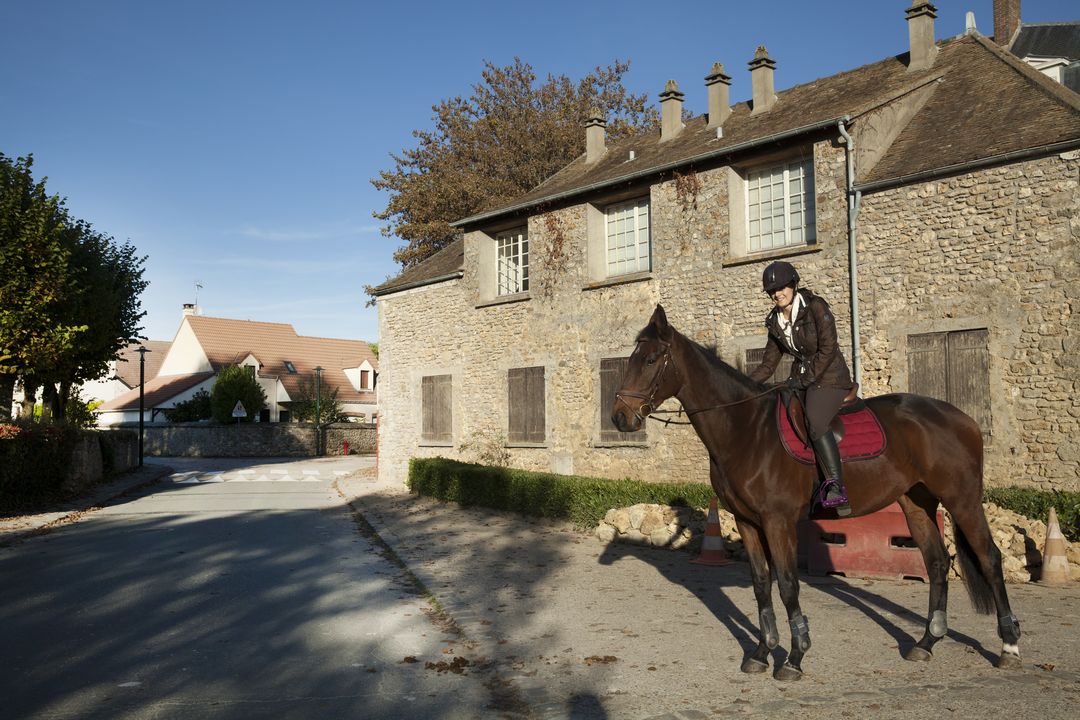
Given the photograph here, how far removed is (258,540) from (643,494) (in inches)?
225

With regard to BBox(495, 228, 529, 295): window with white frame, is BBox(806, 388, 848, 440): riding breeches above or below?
below

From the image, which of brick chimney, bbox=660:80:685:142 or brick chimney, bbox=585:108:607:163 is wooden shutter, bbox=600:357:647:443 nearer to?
brick chimney, bbox=660:80:685:142

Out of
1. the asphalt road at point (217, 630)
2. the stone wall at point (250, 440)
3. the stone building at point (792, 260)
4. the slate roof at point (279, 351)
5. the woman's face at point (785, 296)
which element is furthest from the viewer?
the slate roof at point (279, 351)

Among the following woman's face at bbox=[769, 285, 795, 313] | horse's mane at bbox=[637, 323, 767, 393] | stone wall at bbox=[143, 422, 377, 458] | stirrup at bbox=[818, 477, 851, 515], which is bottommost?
stone wall at bbox=[143, 422, 377, 458]

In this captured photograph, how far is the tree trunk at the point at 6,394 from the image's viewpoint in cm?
1934

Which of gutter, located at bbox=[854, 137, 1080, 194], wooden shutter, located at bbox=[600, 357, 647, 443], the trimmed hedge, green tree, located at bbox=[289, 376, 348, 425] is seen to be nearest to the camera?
the trimmed hedge

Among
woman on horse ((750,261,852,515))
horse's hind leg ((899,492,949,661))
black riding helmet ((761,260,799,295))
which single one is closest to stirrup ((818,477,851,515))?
woman on horse ((750,261,852,515))

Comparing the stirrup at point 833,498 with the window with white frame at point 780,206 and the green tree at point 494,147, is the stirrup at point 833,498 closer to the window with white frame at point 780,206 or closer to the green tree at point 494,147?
the window with white frame at point 780,206

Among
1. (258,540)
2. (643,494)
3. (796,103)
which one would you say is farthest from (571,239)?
(258,540)

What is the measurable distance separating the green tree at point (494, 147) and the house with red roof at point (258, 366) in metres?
21.9

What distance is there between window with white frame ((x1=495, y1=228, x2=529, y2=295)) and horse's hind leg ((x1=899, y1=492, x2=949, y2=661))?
14282mm

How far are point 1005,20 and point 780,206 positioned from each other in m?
12.9

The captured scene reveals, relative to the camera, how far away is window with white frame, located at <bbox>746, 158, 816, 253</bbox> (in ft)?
50.6

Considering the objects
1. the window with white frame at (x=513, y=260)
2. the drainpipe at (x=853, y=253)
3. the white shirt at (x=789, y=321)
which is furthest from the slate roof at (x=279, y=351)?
the white shirt at (x=789, y=321)
